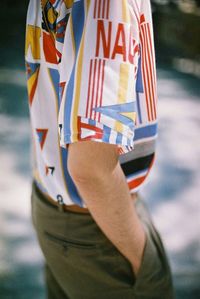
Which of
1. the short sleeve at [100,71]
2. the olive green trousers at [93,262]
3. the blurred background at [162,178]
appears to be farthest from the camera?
the blurred background at [162,178]

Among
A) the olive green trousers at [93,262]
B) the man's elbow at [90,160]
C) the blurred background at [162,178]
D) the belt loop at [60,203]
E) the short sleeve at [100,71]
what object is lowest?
the blurred background at [162,178]

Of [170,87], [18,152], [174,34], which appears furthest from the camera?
[174,34]

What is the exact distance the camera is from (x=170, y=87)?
17.5ft

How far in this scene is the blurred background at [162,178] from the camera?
8.61 ft

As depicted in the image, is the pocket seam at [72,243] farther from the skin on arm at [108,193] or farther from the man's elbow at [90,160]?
the man's elbow at [90,160]

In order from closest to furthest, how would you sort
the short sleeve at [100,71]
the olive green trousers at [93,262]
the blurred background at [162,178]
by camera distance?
the short sleeve at [100,71] < the olive green trousers at [93,262] < the blurred background at [162,178]

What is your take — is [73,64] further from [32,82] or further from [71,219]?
[71,219]

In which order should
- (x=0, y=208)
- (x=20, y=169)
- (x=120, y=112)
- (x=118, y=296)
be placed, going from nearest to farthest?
(x=120, y=112) → (x=118, y=296) → (x=0, y=208) → (x=20, y=169)

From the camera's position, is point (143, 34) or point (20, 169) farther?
point (20, 169)

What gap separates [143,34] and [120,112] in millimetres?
192

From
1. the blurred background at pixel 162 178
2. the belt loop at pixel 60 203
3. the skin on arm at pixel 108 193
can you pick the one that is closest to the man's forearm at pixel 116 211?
the skin on arm at pixel 108 193

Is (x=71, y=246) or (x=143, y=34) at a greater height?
(x=143, y=34)

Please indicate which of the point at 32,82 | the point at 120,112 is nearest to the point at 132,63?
the point at 120,112

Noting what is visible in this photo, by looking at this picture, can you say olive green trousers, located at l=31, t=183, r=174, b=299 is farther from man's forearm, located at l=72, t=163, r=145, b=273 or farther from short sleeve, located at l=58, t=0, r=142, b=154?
short sleeve, located at l=58, t=0, r=142, b=154
